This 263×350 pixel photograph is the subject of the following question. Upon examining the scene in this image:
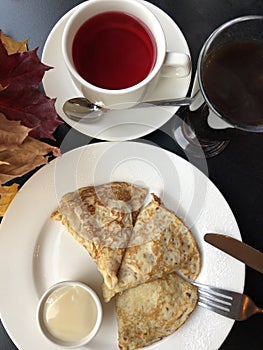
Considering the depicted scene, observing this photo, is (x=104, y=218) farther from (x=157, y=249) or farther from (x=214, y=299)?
(x=214, y=299)

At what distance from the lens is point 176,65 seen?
997mm

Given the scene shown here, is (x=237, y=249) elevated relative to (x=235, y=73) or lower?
lower

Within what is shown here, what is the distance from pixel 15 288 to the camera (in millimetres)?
1114

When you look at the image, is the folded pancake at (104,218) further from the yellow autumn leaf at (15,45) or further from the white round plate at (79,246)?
the yellow autumn leaf at (15,45)

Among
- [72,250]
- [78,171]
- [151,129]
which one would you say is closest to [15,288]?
[72,250]

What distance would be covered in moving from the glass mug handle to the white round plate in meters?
0.18

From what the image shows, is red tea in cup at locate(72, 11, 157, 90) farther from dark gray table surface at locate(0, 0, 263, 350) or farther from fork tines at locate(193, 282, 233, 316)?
fork tines at locate(193, 282, 233, 316)

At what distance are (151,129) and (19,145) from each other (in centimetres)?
28

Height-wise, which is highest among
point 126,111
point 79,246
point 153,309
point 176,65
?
point 176,65

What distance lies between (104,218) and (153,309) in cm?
22

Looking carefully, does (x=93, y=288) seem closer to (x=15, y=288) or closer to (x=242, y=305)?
(x=15, y=288)

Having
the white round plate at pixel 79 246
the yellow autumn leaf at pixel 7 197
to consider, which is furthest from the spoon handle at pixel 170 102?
the yellow autumn leaf at pixel 7 197

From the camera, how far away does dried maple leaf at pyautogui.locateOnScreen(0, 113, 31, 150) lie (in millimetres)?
906

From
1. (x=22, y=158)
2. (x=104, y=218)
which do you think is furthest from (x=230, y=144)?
(x=22, y=158)
